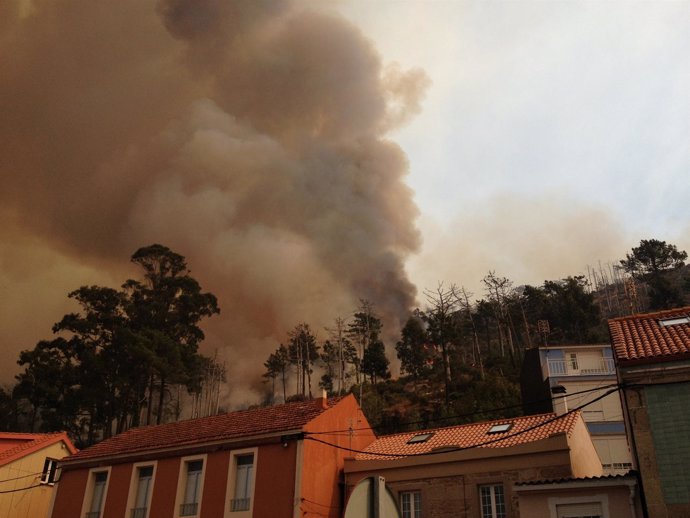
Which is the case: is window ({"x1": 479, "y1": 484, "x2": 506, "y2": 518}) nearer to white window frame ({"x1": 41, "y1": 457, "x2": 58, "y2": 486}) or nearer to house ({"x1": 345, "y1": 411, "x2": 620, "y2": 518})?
house ({"x1": 345, "y1": 411, "x2": 620, "y2": 518})

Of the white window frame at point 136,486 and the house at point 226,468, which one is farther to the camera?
the white window frame at point 136,486

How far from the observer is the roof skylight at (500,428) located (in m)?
27.3

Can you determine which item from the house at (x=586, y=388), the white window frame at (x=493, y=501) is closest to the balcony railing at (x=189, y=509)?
the white window frame at (x=493, y=501)

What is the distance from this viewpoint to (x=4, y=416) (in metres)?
73.9

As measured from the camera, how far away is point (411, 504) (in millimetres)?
25625

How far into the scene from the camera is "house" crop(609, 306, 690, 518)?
17688 millimetres

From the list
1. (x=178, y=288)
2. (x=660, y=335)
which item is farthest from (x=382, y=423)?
(x=660, y=335)

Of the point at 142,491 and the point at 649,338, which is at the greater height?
the point at 649,338

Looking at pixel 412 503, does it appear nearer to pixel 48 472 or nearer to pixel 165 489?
pixel 165 489

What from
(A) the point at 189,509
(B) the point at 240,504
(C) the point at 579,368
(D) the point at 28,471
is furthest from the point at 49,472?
(C) the point at 579,368

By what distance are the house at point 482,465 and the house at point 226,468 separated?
8.78 ft

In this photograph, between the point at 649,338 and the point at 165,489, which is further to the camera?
the point at 165,489

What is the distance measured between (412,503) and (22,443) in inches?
1061

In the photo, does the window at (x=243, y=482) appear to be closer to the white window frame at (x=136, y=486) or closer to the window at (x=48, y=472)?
the white window frame at (x=136, y=486)
